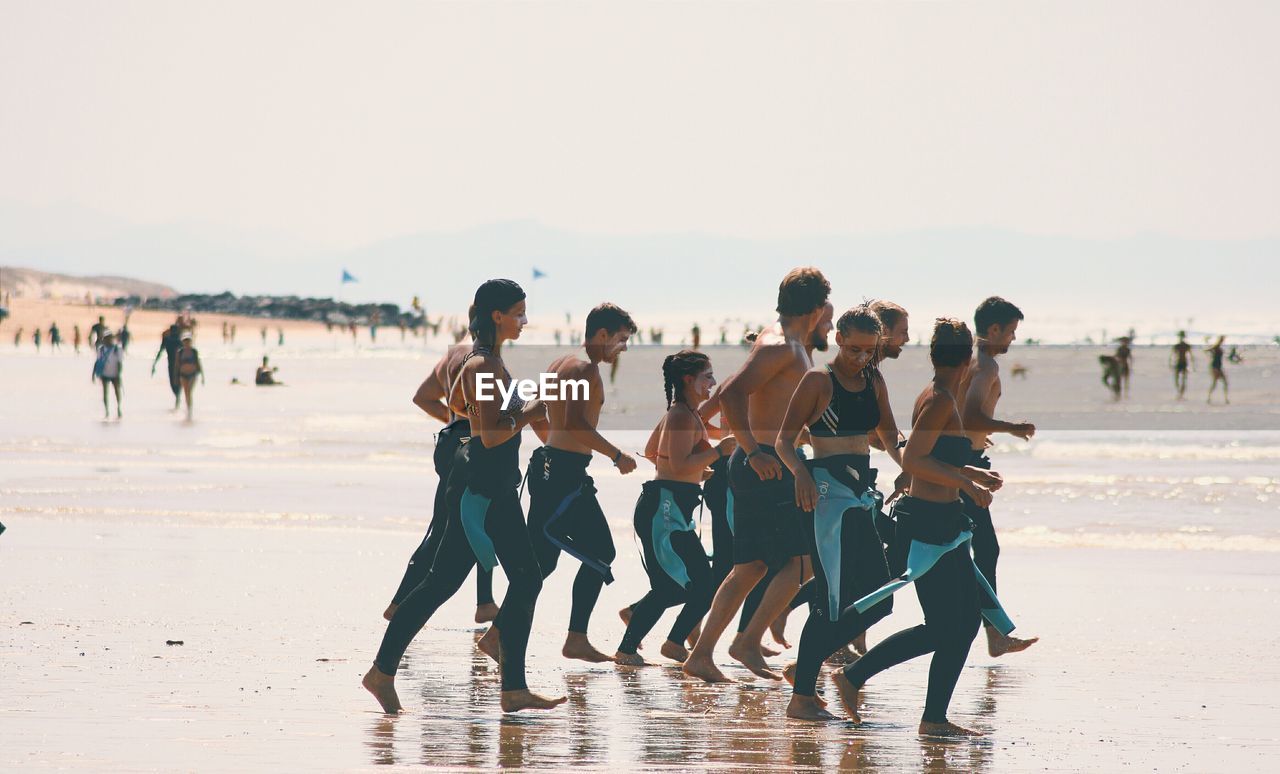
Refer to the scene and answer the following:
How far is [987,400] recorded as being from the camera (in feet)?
29.6

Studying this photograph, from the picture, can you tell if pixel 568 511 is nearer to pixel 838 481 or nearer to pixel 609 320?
pixel 609 320

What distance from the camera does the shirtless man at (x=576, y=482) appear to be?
899 centimetres

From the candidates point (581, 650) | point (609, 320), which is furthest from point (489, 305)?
point (581, 650)

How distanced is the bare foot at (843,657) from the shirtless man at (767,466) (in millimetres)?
795

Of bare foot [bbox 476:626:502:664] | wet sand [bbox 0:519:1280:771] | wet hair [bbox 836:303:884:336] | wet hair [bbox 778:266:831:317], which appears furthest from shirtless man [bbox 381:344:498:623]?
wet hair [bbox 836:303:884:336]

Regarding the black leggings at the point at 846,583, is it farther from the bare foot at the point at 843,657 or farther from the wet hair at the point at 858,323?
the bare foot at the point at 843,657

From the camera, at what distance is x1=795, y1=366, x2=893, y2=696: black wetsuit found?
25.3ft

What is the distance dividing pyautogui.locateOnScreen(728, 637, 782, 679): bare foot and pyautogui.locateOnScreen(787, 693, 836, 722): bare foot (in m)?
1.11

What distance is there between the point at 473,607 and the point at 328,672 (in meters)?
2.62

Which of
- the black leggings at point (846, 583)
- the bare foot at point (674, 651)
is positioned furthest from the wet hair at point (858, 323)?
the bare foot at point (674, 651)

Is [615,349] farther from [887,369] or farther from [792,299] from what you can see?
[887,369]

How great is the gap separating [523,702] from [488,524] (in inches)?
29.8

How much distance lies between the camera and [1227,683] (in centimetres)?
850

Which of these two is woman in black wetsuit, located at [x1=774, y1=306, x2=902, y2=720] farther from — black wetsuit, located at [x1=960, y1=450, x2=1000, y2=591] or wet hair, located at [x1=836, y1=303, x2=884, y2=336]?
black wetsuit, located at [x1=960, y1=450, x2=1000, y2=591]
